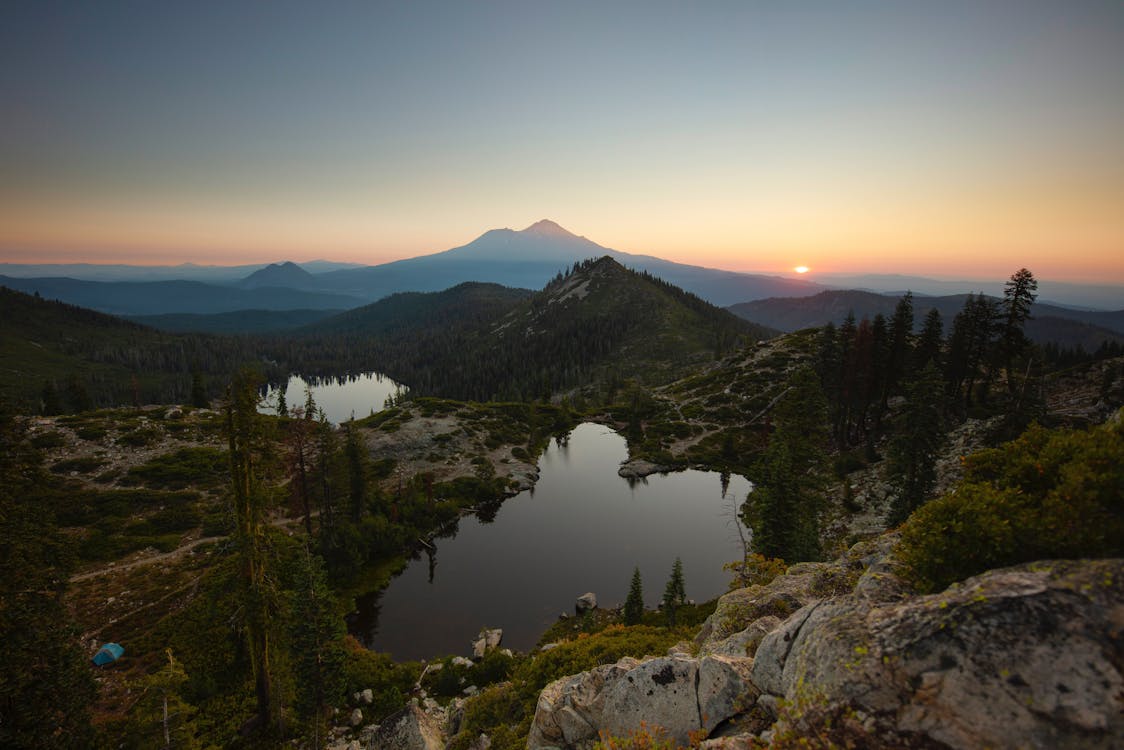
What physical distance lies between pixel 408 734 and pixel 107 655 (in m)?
25.9

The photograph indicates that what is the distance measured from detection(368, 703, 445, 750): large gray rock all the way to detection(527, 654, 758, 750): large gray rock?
7250 millimetres

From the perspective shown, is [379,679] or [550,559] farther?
[550,559]

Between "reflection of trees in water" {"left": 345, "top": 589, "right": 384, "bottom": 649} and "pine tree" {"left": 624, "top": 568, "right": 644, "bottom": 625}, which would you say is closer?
"pine tree" {"left": 624, "top": 568, "right": 644, "bottom": 625}

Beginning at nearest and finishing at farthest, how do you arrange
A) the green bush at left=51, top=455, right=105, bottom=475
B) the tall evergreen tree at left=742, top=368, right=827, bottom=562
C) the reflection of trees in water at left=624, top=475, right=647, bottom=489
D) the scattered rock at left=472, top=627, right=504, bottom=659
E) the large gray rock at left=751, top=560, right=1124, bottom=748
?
the large gray rock at left=751, top=560, right=1124, bottom=748 → the tall evergreen tree at left=742, top=368, right=827, bottom=562 → the scattered rock at left=472, top=627, right=504, bottom=659 → the green bush at left=51, top=455, right=105, bottom=475 → the reflection of trees in water at left=624, top=475, right=647, bottom=489

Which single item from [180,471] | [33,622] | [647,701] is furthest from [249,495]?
[180,471]

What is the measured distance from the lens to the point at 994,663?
6.86 m

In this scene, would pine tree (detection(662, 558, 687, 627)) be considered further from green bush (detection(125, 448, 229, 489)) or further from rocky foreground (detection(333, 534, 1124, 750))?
green bush (detection(125, 448, 229, 489))

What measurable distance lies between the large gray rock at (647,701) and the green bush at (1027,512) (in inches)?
224

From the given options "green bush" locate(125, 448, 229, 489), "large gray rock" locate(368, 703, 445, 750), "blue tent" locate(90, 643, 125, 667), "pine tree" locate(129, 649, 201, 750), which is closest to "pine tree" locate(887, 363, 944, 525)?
"large gray rock" locate(368, 703, 445, 750)

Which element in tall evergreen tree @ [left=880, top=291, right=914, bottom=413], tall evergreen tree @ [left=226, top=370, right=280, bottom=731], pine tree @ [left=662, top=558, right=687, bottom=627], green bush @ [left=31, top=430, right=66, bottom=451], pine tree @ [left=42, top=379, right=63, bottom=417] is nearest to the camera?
tall evergreen tree @ [left=226, top=370, right=280, bottom=731]

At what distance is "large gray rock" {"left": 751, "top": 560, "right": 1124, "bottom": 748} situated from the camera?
235 inches

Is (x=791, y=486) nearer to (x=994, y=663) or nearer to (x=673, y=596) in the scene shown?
(x=673, y=596)

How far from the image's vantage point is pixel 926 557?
9.41 metres

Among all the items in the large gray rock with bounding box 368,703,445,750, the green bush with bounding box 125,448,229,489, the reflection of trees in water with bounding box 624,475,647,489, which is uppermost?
the large gray rock with bounding box 368,703,445,750
